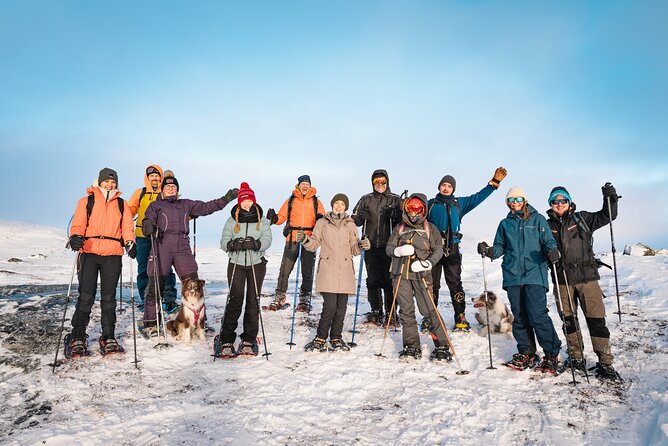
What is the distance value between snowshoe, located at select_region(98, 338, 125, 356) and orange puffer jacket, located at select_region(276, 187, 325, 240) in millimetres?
3917

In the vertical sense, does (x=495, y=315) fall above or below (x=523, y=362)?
above

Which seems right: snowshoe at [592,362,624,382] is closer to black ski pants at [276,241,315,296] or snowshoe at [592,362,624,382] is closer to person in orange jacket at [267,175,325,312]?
person in orange jacket at [267,175,325,312]

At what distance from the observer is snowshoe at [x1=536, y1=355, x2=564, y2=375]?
16.8 ft

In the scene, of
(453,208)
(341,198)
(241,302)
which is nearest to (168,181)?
(241,302)

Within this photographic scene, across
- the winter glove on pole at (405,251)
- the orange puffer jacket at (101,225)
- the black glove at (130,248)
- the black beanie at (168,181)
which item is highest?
the black beanie at (168,181)

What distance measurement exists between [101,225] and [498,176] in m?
6.55

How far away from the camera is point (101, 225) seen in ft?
18.2

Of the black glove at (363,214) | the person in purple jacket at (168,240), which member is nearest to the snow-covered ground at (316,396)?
the person in purple jacket at (168,240)

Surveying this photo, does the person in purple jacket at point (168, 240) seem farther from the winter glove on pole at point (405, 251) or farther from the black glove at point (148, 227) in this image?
the winter glove on pole at point (405, 251)

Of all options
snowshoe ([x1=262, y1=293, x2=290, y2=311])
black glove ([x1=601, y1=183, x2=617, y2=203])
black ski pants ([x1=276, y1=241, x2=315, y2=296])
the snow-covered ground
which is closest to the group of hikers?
black glove ([x1=601, y1=183, x2=617, y2=203])

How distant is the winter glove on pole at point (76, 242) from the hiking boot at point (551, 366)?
6290 millimetres

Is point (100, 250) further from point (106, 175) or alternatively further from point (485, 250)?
point (485, 250)

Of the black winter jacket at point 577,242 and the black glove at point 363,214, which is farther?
the black glove at point 363,214

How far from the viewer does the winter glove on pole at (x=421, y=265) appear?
5.62 m
